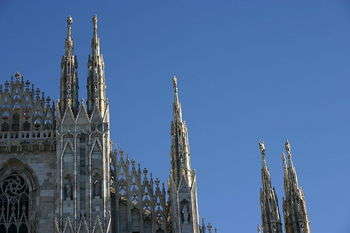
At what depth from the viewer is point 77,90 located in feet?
124

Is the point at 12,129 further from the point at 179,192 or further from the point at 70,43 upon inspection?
the point at 179,192

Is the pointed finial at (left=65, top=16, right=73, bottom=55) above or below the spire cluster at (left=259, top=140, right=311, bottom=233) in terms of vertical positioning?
above

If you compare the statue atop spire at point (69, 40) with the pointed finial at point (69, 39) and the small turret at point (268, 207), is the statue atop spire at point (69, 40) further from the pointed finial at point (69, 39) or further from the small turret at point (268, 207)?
the small turret at point (268, 207)

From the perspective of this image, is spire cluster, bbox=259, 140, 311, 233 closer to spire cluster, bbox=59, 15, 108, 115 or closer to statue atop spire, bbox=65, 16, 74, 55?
spire cluster, bbox=59, 15, 108, 115

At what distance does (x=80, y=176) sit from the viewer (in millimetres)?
35312

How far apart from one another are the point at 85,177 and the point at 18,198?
3.22m

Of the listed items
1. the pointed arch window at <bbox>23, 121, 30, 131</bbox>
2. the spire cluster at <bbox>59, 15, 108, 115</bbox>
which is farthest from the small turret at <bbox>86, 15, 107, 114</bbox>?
the pointed arch window at <bbox>23, 121, 30, 131</bbox>

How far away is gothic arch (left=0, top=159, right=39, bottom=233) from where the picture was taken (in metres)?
35.3

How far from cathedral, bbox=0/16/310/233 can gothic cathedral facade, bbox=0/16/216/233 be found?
0.14 feet

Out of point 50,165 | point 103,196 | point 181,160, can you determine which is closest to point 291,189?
point 181,160

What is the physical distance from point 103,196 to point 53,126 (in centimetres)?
475

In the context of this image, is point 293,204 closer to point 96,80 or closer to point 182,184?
point 182,184

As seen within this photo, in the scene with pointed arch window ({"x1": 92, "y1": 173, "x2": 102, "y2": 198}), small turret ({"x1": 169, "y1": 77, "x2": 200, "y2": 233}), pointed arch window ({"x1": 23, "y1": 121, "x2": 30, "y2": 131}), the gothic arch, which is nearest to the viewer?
small turret ({"x1": 169, "y1": 77, "x2": 200, "y2": 233})

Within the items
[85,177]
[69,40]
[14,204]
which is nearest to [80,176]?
[85,177]
